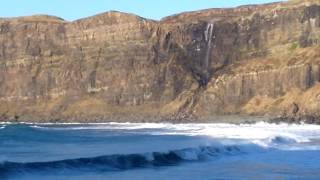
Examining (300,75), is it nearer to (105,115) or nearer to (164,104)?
(164,104)

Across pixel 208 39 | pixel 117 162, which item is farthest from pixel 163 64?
pixel 117 162

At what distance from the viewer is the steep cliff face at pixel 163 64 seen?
8119cm

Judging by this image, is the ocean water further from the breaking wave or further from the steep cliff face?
the steep cliff face

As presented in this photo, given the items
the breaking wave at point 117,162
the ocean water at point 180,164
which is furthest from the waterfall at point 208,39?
the breaking wave at point 117,162

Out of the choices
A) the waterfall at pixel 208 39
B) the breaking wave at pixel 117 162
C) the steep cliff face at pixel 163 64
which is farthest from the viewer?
the waterfall at pixel 208 39

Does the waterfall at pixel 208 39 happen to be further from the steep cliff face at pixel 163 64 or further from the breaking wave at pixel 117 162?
the breaking wave at pixel 117 162

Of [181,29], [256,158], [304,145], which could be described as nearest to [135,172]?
[256,158]

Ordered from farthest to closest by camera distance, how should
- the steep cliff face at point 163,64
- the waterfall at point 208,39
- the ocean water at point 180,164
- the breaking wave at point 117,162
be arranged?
the waterfall at point 208,39 → the steep cliff face at point 163,64 → the breaking wave at point 117,162 → the ocean water at point 180,164

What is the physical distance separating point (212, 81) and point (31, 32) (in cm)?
2875

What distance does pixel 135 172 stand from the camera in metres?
25.0

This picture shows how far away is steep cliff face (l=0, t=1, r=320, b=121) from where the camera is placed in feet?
Result: 266

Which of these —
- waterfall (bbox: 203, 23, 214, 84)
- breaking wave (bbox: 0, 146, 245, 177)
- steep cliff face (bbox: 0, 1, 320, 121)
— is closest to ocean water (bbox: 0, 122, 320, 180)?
breaking wave (bbox: 0, 146, 245, 177)

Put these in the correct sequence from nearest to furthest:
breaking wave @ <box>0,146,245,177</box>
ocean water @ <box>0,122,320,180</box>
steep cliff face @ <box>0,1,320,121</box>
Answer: ocean water @ <box>0,122,320,180</box>
breaking wave @ <box>0,146,245,177</box>
steep cliff face @ <box>0,1,320,121</box>

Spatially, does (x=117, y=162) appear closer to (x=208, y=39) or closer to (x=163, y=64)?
(x=163, y=64)
